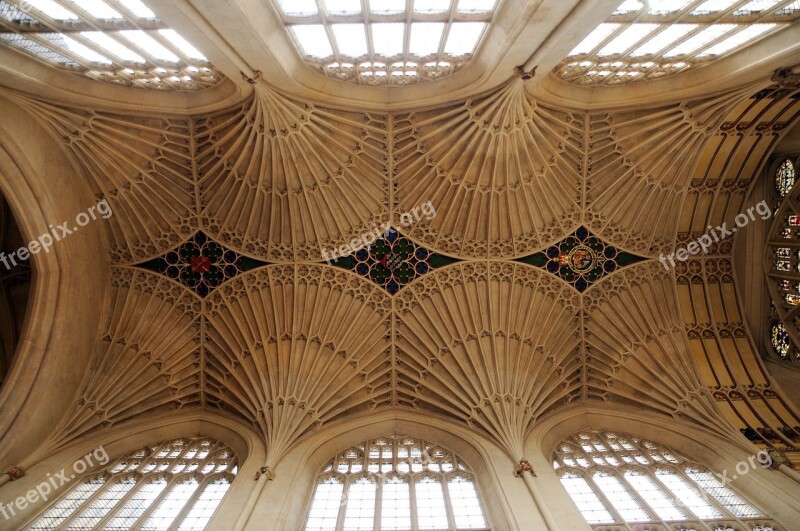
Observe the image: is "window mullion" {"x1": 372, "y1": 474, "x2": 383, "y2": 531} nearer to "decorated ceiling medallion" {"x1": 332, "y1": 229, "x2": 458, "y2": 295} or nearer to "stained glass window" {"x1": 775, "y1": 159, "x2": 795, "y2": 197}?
"decorated ceiling medallion" {"x1": 332, "y1": 229, "x2": 458, "y2": 295}

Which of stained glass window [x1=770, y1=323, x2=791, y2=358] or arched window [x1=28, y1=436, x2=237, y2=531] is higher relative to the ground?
stained glass window [x1=770, y1=323, x2=791, y2=358]

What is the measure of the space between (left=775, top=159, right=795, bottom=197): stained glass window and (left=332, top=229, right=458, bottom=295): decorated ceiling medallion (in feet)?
29.0

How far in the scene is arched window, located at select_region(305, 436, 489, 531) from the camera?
9.38 metres

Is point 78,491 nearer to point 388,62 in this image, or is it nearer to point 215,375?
point 215,375

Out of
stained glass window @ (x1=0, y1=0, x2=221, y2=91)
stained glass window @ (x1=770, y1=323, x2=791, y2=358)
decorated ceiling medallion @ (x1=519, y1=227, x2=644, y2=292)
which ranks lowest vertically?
stained glass window @ (x1=770, y1=323, x2=791, y2=358)

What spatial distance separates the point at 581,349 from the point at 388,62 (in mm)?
9168

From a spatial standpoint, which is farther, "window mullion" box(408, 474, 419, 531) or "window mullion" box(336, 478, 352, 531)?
"window mullion" box(336, 478, 352, 531)

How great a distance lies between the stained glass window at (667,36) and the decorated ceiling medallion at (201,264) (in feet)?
32.3

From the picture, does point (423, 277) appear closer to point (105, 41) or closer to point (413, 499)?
point (413, 499)

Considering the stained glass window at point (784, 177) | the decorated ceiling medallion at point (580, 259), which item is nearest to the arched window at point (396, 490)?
the decorated ceiling medallion at point (580, 259)

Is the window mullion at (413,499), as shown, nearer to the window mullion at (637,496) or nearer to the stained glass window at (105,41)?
the window mullion at (637,496)

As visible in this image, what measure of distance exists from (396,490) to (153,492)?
5401mm

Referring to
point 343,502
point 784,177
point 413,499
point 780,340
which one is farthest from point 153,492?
point 784,177

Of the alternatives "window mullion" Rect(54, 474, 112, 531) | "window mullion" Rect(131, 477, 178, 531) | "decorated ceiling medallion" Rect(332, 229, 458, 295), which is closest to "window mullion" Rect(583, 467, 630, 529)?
"decorated ceiling medallion" Rect(332, 229, 458, 295)
